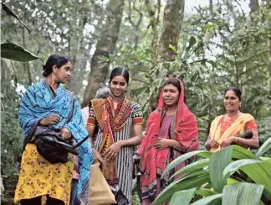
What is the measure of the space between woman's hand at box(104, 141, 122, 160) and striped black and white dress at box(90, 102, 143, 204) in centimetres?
9

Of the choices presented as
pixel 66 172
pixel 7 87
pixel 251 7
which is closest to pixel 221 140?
pixel 66 172

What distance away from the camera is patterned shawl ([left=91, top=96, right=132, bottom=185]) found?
4.52 meters

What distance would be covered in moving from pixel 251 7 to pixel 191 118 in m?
6.57

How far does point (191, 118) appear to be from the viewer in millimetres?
4535

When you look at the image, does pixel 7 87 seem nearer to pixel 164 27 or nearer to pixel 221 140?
pixel 164 27

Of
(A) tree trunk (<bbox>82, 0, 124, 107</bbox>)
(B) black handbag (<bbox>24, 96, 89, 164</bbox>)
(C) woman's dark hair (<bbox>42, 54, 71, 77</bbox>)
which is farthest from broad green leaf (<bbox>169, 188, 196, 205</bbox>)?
(A) tree trunk (<bbox>82, 0, 124, 107</bbox>)

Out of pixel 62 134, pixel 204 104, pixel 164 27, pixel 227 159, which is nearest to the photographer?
pixel 227 159

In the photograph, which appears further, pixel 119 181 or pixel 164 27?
pixel 164 27

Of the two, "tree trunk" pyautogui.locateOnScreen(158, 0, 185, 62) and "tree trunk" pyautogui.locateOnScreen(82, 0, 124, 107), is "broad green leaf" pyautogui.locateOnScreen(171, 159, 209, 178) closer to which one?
"tree trunk" pyautogui.locateOnScreen(158, 0, 185, 62)

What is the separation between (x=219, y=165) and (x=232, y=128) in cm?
246

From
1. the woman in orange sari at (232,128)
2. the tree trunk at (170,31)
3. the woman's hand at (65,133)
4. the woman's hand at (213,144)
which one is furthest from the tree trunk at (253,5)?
the woman's hand at (65,133)

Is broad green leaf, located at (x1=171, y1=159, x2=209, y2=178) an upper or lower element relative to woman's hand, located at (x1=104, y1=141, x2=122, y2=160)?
upper

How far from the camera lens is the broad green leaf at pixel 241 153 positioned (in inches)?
101

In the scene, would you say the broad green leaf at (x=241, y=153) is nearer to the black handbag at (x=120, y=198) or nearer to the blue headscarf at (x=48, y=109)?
the blue headscarf at (x=48, y=109)
